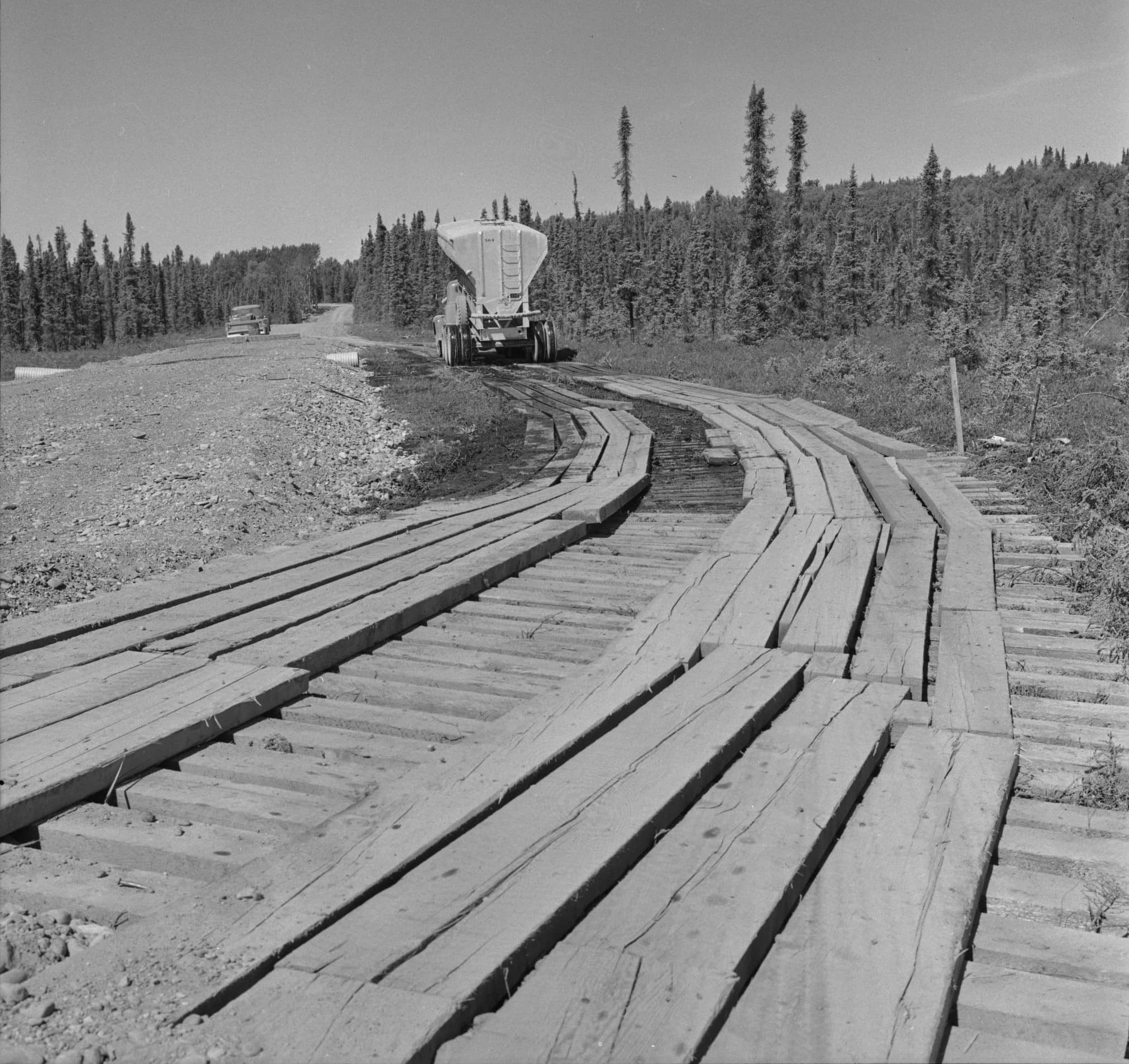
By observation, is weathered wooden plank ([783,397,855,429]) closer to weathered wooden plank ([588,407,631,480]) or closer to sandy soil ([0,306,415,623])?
weathered wooden plank ([588,407,631,480])

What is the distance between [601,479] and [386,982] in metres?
7.36

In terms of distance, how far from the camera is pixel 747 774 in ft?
10.6

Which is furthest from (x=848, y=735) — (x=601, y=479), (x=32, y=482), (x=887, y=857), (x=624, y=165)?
(x=624, y=165)

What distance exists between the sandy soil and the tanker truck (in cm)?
593

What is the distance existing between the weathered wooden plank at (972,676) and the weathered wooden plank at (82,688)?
9.88 ft

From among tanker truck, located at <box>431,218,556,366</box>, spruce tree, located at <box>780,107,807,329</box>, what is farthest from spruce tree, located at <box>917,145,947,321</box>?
tanker truck, located at <box>431,218,556,366</box>

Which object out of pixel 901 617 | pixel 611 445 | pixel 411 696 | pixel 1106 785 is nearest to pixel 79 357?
pixel 611 445

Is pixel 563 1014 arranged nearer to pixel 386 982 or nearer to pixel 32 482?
pixel 386 982

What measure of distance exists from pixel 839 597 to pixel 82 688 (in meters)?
3.54

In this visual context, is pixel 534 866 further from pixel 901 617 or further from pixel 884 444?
pixel 884 444

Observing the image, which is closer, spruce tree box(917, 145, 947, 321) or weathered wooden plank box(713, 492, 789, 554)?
weathered wooden plank box(713, 492, 789, 554)

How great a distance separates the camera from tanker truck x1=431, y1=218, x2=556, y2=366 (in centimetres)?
2405

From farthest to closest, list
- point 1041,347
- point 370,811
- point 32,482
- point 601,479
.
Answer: point 1041,347, point 32,482, point 601,479, point 370,811

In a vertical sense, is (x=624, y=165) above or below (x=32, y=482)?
above
